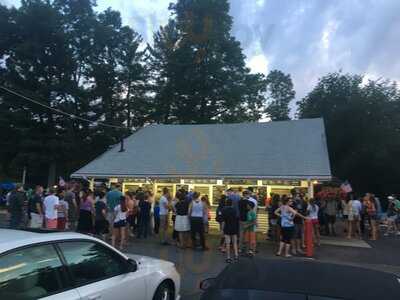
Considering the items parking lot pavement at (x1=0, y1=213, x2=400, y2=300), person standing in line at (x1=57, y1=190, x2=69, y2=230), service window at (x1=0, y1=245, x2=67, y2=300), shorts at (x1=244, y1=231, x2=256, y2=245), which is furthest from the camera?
person standing in line at (x1=57, y1=190, x2=69, y2=230)

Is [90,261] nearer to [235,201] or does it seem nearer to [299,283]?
[299,283]

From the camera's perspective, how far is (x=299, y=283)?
11.1ft

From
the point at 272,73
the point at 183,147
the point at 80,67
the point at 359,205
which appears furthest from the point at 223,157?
the point at 272,73

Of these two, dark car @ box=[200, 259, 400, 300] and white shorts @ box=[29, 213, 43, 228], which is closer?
dark car @ box=[200, 259, 400, 300]

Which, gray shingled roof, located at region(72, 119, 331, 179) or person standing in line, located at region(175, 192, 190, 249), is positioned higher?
gray shingled roof, located at region(72, 119, 331, 179)

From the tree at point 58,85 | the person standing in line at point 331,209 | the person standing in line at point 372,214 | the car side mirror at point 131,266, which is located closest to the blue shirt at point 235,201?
the person standing in line at point 331,209

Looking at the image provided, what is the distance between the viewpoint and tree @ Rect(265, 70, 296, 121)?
67.9 meters

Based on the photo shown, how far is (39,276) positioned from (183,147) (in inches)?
845

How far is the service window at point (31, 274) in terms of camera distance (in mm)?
3984

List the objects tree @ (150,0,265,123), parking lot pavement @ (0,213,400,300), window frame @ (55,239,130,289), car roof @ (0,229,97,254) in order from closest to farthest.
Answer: car roof @ (0,229,97,254) → window frame @ (55,239,130,289) → parking lot pavement @ (0,213,400,300) → tree @ (150,0,265,123)

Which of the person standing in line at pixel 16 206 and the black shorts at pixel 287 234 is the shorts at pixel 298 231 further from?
the person standing in line at pixel 16 206

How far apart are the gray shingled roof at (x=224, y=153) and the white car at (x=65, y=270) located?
600 inches

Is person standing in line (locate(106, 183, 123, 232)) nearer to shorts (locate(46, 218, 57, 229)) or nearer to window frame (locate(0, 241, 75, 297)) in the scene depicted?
shorts (locate(46, 218, 57, 229))

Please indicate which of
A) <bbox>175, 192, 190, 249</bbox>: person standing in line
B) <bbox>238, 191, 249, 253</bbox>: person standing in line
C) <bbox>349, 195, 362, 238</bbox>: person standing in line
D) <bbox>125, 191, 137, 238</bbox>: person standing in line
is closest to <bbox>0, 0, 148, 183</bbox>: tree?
<bbox>125, 191, 137, 238</bbox>: person standing in line
